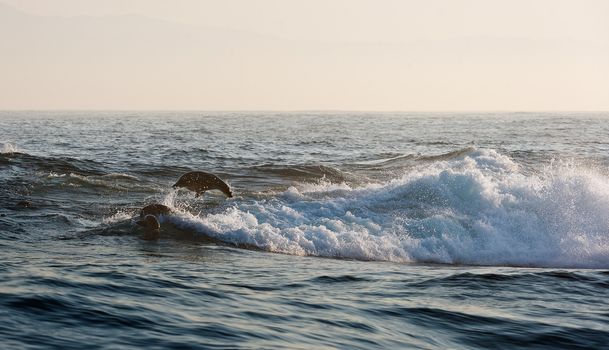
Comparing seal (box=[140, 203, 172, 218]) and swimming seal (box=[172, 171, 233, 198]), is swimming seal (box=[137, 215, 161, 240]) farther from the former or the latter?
swimming seal (box=[172, 171, 233, 198])

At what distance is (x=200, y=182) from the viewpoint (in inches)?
765

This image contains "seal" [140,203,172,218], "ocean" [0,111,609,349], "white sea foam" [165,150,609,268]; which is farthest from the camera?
"seal" [140,203,172,218]

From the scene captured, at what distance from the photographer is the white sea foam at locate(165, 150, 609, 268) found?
15.4 meters

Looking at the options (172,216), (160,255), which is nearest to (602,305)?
(160,255)

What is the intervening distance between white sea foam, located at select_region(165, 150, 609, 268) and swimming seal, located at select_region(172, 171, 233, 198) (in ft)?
2.36

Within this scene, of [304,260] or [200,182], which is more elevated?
[200,182]

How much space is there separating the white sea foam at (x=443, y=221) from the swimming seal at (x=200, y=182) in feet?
2.36

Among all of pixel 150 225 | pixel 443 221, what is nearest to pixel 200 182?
pixel 150 225

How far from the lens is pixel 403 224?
17.5m

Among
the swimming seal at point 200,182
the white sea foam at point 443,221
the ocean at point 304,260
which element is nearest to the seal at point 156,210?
the ocean at point 304,260

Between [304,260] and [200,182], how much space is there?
6043 mm

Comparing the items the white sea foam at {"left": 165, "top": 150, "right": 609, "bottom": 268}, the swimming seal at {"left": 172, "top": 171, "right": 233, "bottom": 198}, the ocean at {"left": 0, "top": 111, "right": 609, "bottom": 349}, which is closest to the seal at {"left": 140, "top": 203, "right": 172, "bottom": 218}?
the ocean at {"left": 0, "top": 111, "right": 609, "bottom": 349}

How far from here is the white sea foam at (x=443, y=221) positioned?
15383 mm

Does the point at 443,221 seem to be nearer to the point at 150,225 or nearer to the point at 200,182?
the point at 200,182
